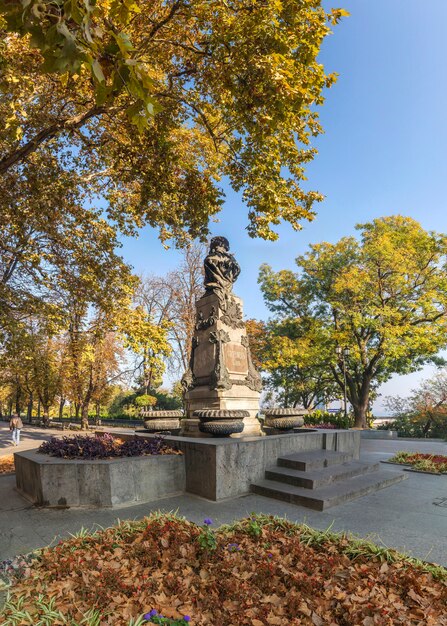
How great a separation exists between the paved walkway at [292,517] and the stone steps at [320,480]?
0.51 feet

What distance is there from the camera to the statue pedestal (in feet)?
32.8

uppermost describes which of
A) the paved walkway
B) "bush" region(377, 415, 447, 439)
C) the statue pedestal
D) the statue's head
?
the statue's head

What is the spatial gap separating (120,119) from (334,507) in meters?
→ 9.83

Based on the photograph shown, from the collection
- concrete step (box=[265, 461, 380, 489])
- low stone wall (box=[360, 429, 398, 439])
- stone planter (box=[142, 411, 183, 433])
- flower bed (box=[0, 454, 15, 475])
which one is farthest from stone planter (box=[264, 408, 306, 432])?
low stone wall (box=[360, 429, 398, 439])

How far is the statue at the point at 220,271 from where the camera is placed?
11.4m

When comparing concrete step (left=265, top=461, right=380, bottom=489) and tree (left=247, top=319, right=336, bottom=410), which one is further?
tree (left=247, top=319, right=336, bottom=410)

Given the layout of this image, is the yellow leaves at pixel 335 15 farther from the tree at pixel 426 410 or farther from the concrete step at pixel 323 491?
the tree at pixel 426 410

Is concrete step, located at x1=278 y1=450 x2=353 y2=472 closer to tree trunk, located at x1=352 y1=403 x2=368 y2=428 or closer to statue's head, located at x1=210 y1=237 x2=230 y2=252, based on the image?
statue's head, located at x1=210 y1=237 x2=230 y2=252

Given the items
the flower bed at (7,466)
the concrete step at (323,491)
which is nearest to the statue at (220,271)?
the concrete step at (323,491)

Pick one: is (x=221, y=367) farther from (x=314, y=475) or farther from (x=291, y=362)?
(x=291, y=362)

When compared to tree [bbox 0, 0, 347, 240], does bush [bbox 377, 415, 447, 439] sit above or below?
below

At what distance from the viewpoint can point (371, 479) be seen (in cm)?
740

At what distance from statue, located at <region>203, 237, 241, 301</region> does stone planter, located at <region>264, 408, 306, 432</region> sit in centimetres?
378

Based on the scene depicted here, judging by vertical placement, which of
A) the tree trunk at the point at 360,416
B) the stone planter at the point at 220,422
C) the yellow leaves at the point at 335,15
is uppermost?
the yellow leaves at the point at 335,15
